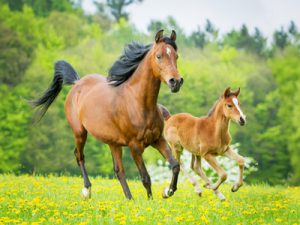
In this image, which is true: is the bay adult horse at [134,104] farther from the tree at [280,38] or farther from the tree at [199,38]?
the tree at [199,38]

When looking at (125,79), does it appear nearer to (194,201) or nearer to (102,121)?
(102,121)

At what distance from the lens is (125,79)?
10.5 metres

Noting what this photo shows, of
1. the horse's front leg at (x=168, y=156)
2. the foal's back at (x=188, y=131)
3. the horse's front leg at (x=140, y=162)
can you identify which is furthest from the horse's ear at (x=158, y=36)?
the foal's back at (x=188, y=131)

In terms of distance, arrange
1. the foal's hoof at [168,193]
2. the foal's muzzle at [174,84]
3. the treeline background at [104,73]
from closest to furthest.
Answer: the foal's muzzle at [174,84] → the foal's hoof at [168,193] → the treeline background at [104,73]

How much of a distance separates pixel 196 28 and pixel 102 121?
79363 mm

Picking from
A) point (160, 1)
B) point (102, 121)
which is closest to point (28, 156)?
point (102, 121)

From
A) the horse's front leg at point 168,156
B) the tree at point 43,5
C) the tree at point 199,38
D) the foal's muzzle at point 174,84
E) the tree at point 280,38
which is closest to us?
the foal's muzzle at point 174,84

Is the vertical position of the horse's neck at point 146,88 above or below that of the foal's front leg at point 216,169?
above

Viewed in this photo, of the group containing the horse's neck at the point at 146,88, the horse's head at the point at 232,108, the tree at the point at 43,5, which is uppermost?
the tree at the point at 43,5

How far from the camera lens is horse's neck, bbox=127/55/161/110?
9.88m

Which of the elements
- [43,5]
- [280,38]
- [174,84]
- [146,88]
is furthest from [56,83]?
[43,5]

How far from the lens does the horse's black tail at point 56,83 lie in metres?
12.8

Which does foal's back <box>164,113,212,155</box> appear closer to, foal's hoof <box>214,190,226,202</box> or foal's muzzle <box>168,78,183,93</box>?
foal's hoof <box>214,190,226,202</box>

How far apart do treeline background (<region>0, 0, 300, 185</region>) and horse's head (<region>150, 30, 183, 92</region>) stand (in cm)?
2699
